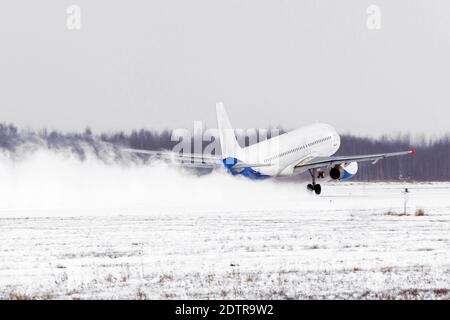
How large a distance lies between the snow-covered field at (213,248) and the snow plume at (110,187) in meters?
0.23

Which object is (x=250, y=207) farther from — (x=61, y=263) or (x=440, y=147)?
(x=440, y=147)

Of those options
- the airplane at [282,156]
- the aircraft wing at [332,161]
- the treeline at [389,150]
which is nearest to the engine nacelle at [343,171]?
the airplane at [282,156]

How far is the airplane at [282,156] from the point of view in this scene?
155 ft

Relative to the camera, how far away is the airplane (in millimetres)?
47094

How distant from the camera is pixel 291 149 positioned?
51219mm

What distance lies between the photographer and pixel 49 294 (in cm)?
1315

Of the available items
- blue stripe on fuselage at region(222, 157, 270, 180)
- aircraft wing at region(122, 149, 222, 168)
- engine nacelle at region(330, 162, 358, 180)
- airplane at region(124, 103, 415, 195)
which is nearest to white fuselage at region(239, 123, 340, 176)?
airplane at region(124, 103, 415, 195)

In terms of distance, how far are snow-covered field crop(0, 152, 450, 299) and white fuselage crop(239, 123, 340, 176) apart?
15.7ft

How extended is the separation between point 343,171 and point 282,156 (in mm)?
5593

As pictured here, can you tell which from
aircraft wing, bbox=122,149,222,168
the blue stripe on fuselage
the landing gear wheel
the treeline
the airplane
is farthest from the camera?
the treeline

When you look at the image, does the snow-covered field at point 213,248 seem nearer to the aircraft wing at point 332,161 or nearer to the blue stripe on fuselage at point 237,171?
the blue stripe on fuselage at point 237,171

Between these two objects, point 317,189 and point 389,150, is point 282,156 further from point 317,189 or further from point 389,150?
point 389,150

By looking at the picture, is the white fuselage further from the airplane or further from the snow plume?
the snow plume
